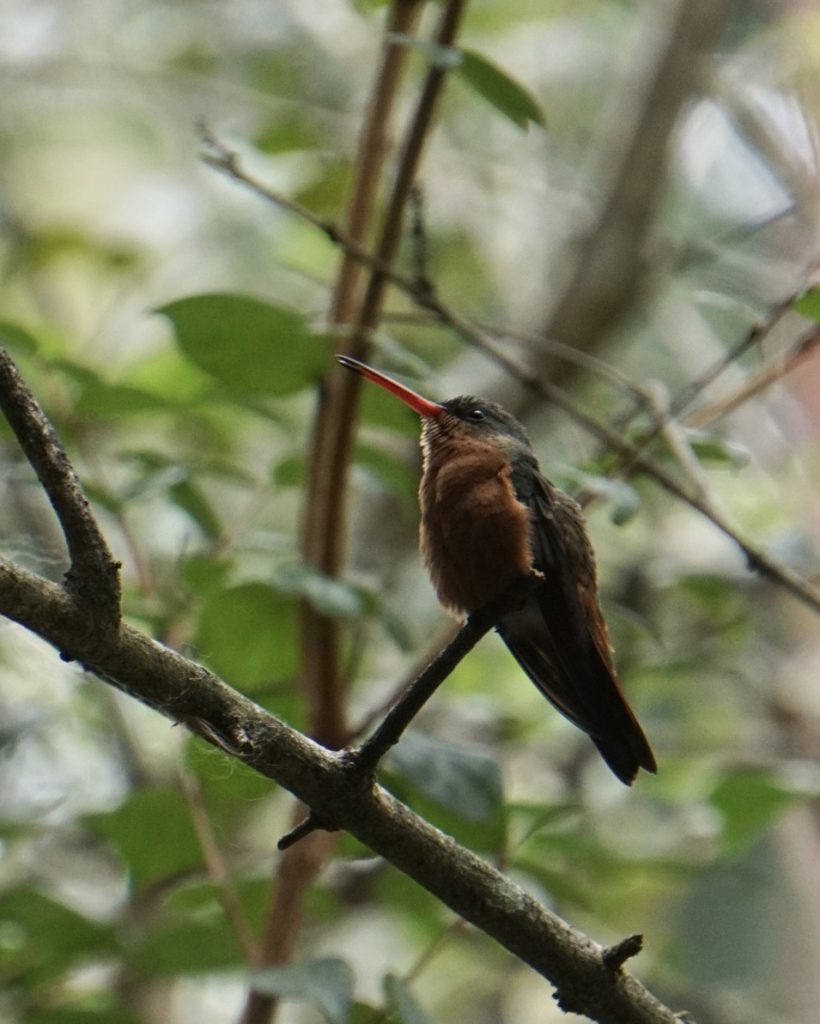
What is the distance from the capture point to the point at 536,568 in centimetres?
206

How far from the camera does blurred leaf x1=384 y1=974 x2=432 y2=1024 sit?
2.23m

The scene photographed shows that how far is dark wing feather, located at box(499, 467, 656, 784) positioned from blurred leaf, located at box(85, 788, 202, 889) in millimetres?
861

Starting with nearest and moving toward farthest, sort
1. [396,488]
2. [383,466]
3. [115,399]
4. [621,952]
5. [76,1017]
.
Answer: [621,952]
[76,1017]
[115,399]
[383,466]
[396,488]

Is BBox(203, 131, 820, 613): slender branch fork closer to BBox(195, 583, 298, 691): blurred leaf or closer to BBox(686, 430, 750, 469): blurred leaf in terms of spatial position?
BBox(686, 430, 750, 469): blurred leaf

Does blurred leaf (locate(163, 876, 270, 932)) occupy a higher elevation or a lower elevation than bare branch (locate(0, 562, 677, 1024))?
higher

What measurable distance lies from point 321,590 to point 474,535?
658 millimetres

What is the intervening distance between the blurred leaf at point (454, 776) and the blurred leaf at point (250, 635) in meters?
0.55

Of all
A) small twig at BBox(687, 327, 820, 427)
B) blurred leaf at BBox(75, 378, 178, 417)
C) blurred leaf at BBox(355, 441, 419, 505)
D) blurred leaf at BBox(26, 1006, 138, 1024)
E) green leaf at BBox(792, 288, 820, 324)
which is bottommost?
blurred leaf at BBox(26, 1006, 138, 1024)

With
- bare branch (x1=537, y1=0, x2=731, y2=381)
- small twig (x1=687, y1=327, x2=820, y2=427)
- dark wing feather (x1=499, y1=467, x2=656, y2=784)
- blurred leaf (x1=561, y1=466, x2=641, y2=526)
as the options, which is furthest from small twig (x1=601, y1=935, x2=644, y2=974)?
bare branch (x1=537, y1=0, x2=731, y2=381)

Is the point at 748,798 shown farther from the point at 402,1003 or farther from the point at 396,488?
the point at 396,488

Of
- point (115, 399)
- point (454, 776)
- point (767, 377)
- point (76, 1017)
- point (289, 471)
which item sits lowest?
point (76, 1017)

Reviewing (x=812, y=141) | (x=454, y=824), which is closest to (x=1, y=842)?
(x=454, y=824)

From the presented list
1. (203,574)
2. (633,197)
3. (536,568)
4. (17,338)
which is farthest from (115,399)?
(633,197)

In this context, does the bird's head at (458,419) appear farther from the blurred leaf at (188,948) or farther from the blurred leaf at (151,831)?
the blurred leaf at (188,948)
